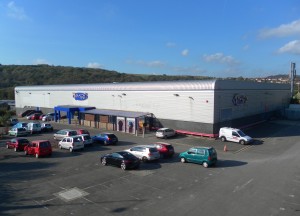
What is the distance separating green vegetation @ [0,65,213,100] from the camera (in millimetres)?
141375

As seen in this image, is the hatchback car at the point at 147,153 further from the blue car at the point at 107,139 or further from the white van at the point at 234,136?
the white van at the point at 234,136

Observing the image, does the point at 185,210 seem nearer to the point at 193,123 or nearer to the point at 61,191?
the point at 61,191

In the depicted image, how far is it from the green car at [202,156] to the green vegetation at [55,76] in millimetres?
112866

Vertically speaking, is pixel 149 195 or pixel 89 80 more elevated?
pixel 89 80

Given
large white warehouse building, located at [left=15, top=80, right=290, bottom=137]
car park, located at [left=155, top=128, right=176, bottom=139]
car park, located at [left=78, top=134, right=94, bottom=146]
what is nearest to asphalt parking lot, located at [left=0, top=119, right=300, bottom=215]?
car park, located at [left=78, top=134, right=94, bottom=146]

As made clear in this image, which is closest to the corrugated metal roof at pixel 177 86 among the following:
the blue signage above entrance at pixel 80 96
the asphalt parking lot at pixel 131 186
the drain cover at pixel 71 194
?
the blue signage above entrance at pixel 80 96

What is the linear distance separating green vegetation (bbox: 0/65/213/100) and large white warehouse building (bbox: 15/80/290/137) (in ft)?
271

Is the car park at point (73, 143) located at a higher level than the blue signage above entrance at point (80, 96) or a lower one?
lower

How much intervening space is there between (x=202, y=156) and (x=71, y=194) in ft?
35.4

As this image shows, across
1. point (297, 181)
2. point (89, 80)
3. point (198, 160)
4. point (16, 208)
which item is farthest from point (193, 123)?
point (89, 80)

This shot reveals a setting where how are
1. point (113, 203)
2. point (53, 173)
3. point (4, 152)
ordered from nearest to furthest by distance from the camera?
point (113, 203), point (53, 173), point (4, 152)

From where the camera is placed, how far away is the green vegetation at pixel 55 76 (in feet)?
464

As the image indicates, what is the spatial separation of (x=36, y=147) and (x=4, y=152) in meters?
5.33

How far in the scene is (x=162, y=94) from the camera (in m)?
41.5
